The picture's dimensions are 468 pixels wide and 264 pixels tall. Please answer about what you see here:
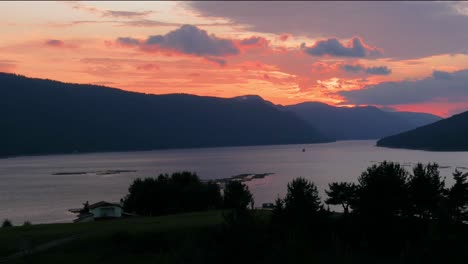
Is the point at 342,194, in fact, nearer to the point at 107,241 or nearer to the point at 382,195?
the point at 382,195

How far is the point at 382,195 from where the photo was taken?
40219 mm

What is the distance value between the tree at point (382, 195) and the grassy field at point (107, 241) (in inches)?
418

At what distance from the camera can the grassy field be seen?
104 ft

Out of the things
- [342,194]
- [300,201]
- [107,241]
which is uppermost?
[300,201]

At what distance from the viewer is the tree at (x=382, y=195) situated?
3934 centimetres

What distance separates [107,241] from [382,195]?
62.9 ft

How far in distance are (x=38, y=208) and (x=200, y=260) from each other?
3339 inches

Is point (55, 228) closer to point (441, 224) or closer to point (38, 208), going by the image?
point (441, 224)

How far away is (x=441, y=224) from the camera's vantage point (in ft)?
56.5

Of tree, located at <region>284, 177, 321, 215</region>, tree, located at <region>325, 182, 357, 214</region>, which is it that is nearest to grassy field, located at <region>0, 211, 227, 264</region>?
tree, located at <region>284, 177, 321, 215</region>

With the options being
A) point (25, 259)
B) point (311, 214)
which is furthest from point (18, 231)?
point (311, 214)

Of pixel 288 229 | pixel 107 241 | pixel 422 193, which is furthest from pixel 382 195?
pixel 107 241

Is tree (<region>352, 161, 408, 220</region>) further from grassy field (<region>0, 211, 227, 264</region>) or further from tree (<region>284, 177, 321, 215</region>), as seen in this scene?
grassy field (<region>0, 211, 227, 264</region>)

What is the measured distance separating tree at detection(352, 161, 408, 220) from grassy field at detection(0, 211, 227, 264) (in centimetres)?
1061
